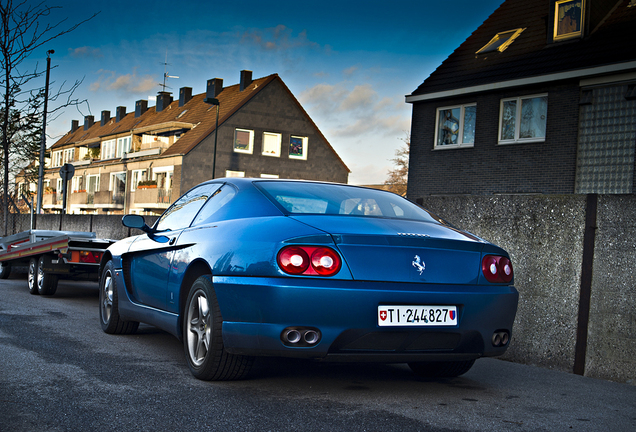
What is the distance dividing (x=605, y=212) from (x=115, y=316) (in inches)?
176

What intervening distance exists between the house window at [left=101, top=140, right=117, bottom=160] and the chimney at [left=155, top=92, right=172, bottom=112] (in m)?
5.57

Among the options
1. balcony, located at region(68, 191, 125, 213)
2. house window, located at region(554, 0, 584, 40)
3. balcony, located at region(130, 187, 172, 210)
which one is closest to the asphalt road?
house window, located at region(554, 0, 584, 40)

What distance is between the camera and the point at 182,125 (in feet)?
173

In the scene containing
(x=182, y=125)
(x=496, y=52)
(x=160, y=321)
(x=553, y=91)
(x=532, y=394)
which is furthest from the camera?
(x=182, y=125)

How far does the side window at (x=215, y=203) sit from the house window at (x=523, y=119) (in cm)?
1740

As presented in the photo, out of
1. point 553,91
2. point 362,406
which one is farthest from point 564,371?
point 553,91

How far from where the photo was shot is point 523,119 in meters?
21.8

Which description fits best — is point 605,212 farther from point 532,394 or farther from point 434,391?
point 434,391

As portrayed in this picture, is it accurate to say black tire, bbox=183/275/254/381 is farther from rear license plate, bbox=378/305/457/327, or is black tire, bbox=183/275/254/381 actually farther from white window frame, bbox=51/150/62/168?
white window frame, bbox=51/150/62/168

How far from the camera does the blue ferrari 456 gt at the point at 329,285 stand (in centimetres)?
400

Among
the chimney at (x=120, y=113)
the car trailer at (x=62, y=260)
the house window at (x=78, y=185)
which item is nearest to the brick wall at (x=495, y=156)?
the car trailer at (x=62, y=260)

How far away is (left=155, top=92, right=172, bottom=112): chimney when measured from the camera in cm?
6234

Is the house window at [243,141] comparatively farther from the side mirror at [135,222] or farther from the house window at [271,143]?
the side mirror at [135,222]

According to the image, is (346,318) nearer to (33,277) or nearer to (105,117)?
(33,277)
